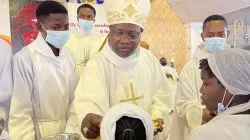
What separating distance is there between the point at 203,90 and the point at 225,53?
0.81ft

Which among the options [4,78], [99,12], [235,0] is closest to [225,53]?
[4,78]

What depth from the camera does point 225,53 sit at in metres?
1.79

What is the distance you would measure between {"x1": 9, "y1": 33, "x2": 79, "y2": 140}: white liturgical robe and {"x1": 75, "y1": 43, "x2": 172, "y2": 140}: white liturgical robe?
0.47 meters

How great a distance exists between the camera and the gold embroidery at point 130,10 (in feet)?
8.12

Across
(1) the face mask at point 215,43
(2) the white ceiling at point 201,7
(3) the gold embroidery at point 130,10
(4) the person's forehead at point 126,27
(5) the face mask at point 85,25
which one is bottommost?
(1) the face mask at point 215,43

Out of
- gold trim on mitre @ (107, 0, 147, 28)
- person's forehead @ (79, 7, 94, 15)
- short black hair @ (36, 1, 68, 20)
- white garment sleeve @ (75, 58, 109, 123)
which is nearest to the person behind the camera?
white garment sleeve @ (75, 58, 109, 123)

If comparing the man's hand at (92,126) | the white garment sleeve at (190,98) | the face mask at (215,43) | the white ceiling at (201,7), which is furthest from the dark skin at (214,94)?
the white ceiling at (201,7)

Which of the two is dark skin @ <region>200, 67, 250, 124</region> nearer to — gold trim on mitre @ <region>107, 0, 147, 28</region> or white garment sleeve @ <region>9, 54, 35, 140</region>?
gold trim on mitre @ <region>107, 0, 147, 28</region>

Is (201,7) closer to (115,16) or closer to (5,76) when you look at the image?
(115,16)

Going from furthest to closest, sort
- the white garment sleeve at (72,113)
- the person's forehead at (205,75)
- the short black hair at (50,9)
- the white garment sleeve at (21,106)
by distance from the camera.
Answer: the short black hair at (50,9) → the white garment sleeve at (72,113) → the white garment sleeve at (21,106) → the person's forehead at (205,75)

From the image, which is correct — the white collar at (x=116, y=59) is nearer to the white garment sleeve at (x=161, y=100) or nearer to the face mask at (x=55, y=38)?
the white garment sleeve at (x=161, y=100)

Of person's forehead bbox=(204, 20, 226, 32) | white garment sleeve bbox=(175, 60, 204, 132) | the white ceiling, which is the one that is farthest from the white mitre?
the white ceiling

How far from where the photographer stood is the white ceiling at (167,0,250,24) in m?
7.51

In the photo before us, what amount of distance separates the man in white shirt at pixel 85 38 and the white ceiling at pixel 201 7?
399 cm
